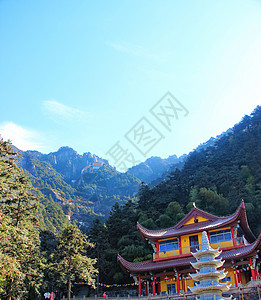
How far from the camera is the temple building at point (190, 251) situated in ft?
66.6

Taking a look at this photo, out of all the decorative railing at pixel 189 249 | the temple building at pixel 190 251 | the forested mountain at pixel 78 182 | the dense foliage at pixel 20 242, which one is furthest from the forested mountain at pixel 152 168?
the dense foliage at pixel 20 242

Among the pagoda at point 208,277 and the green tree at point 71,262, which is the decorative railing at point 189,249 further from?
the pagoda at point 208,277

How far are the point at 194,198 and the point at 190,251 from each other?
73.7 ft

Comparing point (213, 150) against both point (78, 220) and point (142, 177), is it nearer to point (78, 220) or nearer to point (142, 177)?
point (78, 220)

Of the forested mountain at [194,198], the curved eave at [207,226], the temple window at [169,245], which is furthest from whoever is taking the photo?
the forested mountain at [194,198]

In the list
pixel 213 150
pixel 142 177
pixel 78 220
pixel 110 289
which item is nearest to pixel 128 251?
pixel 110 289

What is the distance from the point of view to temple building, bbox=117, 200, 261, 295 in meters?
20.3

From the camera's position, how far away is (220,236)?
22.2 metres

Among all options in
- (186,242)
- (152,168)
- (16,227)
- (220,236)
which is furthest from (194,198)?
(152,168)

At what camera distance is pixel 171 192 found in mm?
50469

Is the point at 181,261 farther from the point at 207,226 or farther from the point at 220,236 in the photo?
the point at 220,236

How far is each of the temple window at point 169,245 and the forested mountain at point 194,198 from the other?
28.6 ft

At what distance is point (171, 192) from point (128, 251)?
1827 centimetres

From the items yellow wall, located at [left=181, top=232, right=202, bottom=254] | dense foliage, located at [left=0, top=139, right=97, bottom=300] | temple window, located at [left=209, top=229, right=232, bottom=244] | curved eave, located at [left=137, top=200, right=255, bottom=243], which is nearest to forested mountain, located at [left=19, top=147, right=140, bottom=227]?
dense foliage, located at [left=0, top=139, right=97, bottom=300]
